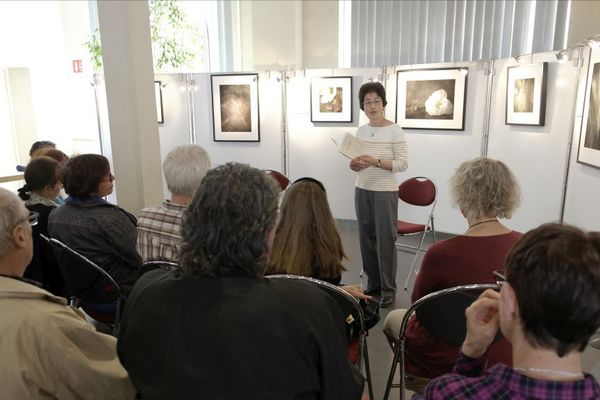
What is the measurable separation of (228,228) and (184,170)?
123cm

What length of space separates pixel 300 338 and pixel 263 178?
434 millimetres

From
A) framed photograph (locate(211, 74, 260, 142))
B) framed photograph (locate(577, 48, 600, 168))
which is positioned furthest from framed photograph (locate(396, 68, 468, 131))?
framed photograph (locate(211, 74, 260, 142))

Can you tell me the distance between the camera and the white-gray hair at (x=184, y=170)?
2.32 m

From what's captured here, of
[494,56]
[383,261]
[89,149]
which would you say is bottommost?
[383,261]

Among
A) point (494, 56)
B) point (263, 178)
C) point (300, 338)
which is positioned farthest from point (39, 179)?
point (494, 56)

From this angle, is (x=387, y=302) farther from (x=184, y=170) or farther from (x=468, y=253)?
(x=184, y=170)

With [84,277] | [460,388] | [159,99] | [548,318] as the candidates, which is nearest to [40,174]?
[84,277]

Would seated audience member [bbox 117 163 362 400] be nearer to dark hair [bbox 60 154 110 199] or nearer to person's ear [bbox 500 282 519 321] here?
person's ear [bbox 500 282 519 321]

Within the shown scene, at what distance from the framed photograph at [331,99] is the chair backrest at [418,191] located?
4.89ft

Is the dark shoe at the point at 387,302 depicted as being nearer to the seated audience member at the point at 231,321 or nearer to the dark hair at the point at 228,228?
the seated audience member at the point at 231,321

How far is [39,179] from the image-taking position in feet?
9.54

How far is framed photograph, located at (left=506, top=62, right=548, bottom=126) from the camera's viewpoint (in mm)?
4410

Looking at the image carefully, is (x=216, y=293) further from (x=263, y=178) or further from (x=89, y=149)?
(x=89, y=149)

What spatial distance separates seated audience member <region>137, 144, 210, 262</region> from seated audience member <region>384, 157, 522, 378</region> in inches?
46.4
